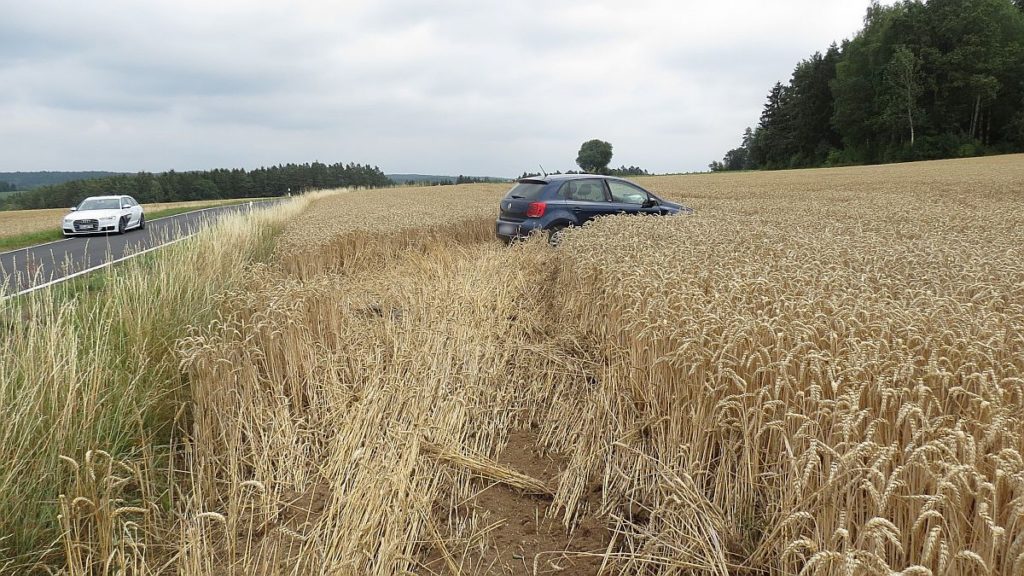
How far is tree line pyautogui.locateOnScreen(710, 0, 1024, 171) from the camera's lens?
54438 mm

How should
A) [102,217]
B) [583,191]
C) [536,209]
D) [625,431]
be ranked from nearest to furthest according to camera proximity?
[625,431] → [536,209] → [583,191] → [102,217]

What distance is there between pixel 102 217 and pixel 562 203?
64.3 ft

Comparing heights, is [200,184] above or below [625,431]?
above

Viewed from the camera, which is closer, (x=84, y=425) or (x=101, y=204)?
(x=84, y=425)

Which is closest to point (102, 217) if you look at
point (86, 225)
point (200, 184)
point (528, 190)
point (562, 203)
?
point (86, 225)

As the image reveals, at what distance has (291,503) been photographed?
3.11m

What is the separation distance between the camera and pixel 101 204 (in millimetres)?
22688

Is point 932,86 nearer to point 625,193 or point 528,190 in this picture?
point 625,193

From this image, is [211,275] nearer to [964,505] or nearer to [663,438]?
[663,438]

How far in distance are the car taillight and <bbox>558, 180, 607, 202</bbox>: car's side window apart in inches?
19.5

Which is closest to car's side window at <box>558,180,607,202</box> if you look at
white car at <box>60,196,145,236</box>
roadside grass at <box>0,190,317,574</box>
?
roadside grass at <box>0,190,317,574</box>

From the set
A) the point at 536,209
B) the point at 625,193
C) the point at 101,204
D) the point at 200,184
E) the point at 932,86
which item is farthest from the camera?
the point at 200,184

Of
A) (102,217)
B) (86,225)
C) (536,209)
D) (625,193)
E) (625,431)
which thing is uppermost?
(625,193)

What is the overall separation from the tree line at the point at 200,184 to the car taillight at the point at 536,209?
236ft
